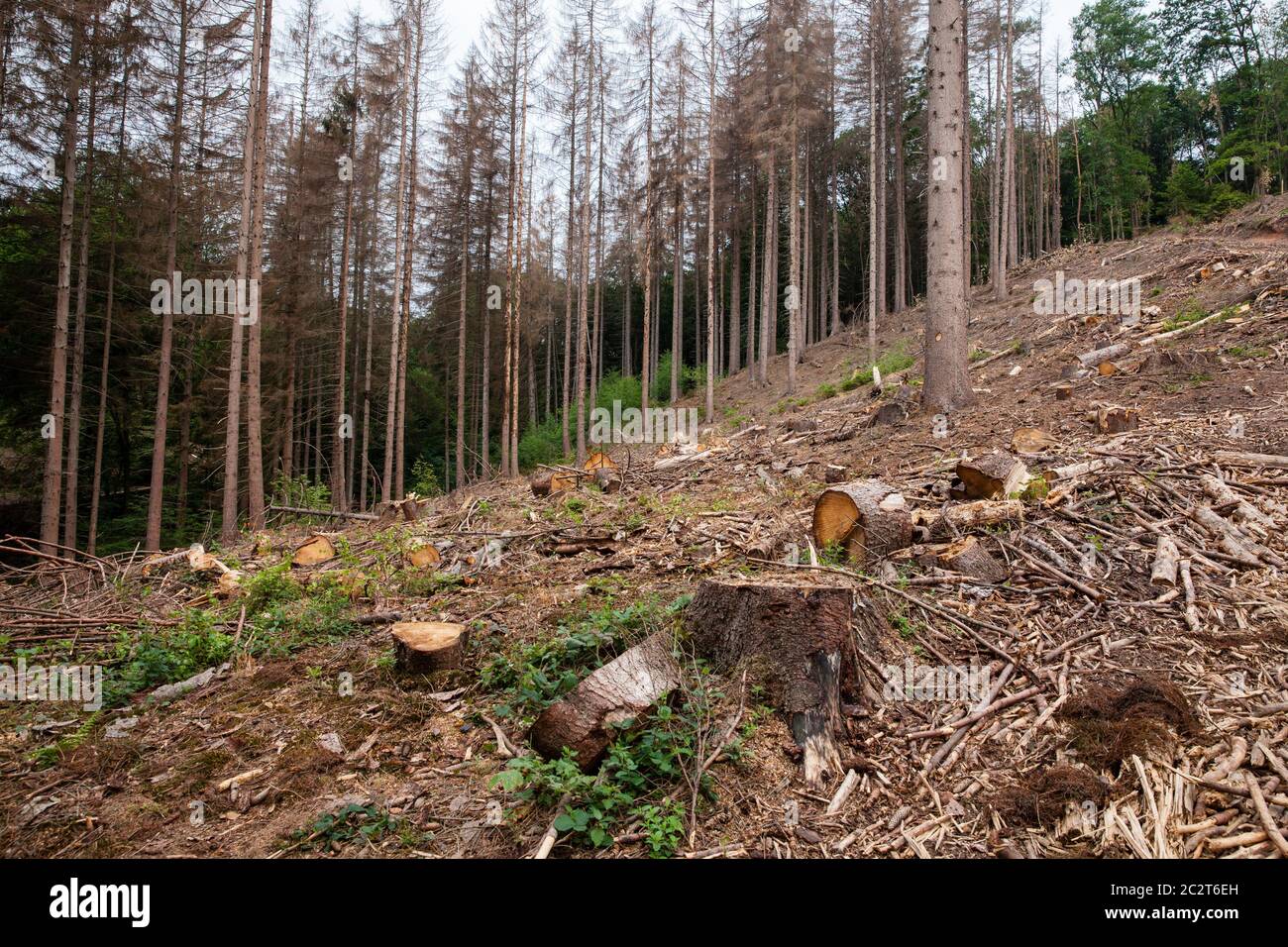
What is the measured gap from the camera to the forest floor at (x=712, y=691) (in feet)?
9.02

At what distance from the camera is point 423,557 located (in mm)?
6660

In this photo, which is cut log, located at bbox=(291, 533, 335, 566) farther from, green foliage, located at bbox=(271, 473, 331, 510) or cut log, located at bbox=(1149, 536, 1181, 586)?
cut log, located at bbox=(1149, 536, 1181, 586)

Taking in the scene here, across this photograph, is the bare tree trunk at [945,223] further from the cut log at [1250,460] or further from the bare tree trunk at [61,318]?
the bare tree trunk at [61,318]

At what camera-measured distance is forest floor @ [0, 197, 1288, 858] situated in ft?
9.02

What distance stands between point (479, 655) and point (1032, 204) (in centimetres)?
4744

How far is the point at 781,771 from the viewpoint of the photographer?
3.08 metres

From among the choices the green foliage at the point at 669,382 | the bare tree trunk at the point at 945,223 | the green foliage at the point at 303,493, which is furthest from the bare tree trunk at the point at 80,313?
the green foliage at the point at 669,382

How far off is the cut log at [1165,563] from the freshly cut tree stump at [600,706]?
10.9ft

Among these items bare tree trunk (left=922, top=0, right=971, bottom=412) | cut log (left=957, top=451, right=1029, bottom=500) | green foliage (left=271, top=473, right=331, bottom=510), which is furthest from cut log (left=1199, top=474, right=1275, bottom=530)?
green foliage (left=271, top=473, right=331, bottom=510)

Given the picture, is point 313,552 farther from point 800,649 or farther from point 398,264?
point 398,264

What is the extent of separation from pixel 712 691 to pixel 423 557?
429 centimetres

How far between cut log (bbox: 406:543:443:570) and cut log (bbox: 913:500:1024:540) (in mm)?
4829
